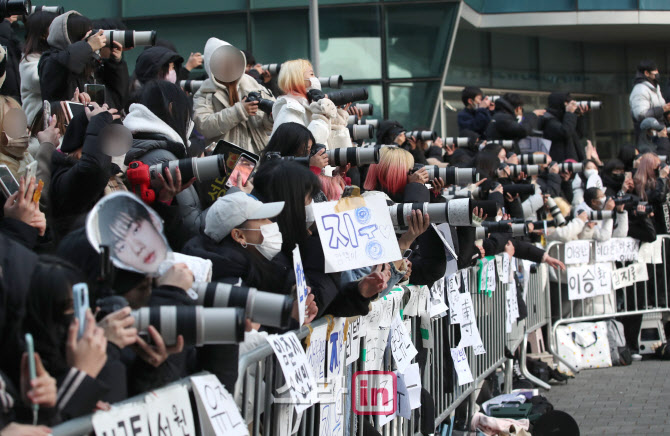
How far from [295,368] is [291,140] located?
194cm

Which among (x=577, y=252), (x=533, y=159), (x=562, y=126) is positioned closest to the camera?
(x=533, y=159)

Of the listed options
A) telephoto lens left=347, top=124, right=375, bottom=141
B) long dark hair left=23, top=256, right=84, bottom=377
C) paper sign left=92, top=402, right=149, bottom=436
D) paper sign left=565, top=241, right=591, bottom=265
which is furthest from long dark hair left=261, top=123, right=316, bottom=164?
paper sign left=565, top=241, right=591, bottom=265

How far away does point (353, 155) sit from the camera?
592 cm

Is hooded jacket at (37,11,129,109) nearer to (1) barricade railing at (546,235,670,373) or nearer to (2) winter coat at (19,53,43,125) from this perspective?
(2) winter coat at (19,53,43,125)

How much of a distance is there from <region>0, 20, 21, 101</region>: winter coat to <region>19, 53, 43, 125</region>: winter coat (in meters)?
0.65

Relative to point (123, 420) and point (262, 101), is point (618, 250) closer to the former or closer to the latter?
point (262, 101)

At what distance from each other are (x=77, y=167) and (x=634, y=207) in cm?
1010

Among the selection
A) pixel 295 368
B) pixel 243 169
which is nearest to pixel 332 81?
Answer: pixel 243 169

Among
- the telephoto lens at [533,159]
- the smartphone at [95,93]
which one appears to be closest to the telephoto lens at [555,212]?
the telephoto lens at [533,159]

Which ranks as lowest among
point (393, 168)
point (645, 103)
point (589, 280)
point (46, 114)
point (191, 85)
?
point (589, 280)

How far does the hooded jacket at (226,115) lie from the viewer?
6707 millimetres

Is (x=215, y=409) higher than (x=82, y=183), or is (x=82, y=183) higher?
(x=82, y=183)

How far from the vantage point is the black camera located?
22.1ft

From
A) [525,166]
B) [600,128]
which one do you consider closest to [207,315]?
[525,166]
